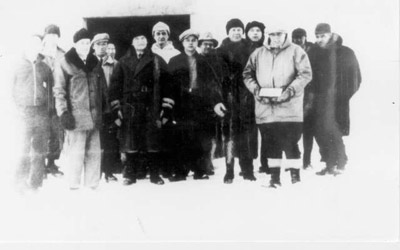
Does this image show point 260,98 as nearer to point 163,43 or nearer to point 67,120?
point 163,43

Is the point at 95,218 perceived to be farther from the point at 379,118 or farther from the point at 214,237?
the point at 379,118

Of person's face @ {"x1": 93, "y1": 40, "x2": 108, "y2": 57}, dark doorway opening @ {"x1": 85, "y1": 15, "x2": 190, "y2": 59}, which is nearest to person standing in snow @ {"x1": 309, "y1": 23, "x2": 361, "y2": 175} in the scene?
dark doorway opening @ {"x1": 85, "y1": 15, "x2": 190, "y2": 59}

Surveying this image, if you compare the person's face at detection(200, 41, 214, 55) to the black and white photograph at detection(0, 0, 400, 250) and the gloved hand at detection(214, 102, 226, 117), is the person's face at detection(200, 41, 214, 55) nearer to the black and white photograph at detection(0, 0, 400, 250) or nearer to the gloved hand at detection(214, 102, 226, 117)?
the black and white photograph at detection(0, 0, 400, 250)

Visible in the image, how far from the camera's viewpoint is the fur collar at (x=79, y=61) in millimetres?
2219

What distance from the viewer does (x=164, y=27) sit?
7.30 ft

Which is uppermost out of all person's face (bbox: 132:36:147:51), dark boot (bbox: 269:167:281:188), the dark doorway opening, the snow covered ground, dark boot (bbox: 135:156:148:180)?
the dark doorway opening

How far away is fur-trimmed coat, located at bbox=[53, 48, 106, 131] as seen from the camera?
2.21 meters

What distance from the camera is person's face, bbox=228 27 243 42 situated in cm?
224

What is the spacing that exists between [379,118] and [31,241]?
183cm

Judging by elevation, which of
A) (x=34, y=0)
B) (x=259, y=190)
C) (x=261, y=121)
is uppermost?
(x=34, y=0)

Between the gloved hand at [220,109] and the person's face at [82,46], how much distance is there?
0.69 metres

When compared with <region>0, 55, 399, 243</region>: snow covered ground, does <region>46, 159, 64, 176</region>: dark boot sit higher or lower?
higher

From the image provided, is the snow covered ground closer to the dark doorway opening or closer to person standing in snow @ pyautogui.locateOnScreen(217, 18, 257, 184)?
person standing in snow @ pyautogui.locateOnScreen(217, 18, 257, 184)

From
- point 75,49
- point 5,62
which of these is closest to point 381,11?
point 75,49
